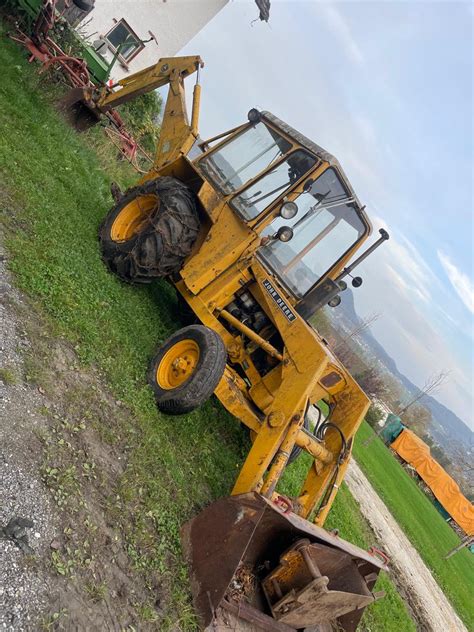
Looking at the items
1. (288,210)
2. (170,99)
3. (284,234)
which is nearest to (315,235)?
(284,234)

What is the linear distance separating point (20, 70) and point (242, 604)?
846cm

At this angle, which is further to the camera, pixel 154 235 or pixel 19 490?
pixel 154 235

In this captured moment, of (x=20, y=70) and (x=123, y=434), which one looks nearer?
(x=123, y=434)

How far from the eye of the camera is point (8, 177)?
5.89 metres

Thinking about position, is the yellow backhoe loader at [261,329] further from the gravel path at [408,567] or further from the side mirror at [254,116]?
the gravel path at [408,567]

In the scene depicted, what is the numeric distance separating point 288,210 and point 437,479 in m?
23.9

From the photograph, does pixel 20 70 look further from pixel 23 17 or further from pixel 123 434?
pixel 123 434

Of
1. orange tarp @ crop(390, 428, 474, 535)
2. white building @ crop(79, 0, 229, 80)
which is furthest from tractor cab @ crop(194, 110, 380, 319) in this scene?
orange tarp @ crop(390, 428, 474, 535)

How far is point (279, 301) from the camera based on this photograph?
18.6ft

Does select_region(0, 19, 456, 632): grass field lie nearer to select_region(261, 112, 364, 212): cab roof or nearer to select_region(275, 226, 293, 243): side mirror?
select_region(275, 226, 293, 243): side mirror

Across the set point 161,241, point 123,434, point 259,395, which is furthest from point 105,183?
point 123,434

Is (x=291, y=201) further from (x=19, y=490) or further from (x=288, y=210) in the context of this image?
(x=19, y=490)

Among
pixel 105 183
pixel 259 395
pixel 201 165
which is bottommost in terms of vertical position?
pixel 105 183

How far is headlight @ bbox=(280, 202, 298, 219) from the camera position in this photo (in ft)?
18.0
